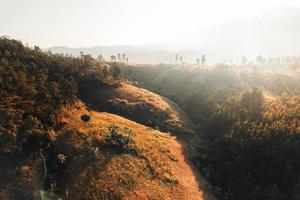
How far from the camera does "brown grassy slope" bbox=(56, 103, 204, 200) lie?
46.3 metres

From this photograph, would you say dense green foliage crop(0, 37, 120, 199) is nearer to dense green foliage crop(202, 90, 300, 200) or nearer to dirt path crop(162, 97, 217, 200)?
dirt path crop(162, 97, 217, 200)

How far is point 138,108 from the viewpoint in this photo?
275 feet

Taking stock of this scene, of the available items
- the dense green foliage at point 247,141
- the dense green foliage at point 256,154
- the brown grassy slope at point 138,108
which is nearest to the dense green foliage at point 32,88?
the brown grassy slope at point 138,108

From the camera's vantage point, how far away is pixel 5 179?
43875mm

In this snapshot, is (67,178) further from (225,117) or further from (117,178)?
(225,117)

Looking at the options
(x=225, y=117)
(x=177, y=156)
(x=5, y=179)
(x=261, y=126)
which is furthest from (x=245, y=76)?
(x=5, y=179)

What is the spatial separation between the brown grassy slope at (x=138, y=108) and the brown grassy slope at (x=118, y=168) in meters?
14.6

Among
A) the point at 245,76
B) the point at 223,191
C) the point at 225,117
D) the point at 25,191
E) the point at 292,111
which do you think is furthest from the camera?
the point at 245,76

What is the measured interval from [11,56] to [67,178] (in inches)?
1573

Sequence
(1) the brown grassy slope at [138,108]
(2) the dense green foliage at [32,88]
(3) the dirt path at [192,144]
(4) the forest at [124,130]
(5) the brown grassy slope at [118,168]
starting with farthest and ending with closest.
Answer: (1) the brown grassy slope at [138,108] → (3) the dirt path at [192,144] → (2) the dense green foliage at [32,88] → (4) the forest at [124,130] → (5) the brown grassy slope at [118,168]

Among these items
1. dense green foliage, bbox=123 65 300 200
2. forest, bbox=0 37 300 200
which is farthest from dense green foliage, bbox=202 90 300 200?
forest, bbox=0 37 300 200

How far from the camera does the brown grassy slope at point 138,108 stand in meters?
80.1

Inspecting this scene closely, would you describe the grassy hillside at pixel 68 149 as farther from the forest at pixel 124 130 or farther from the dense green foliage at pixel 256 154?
the dense green foliage at pixel 256 154

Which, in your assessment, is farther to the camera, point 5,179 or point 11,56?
point 11,56
